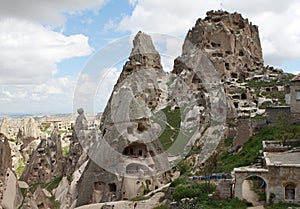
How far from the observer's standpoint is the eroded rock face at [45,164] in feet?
96.3

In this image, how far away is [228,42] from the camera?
151ft

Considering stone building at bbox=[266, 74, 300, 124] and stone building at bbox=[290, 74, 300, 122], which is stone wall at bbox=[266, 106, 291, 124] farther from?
stone building at bbox=[290, 74, 300, 122]

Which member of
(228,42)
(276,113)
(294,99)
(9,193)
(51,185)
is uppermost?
(228,42)

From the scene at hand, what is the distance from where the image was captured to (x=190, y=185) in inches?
546

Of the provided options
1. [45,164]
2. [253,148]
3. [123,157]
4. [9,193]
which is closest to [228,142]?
[253,148]

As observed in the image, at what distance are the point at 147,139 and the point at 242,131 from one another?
6119 mm

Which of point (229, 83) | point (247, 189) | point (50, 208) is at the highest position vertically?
point (229, 83)

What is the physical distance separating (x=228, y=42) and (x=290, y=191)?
1411 inches

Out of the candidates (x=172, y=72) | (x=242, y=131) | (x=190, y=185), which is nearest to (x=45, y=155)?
(x=242, y=131)

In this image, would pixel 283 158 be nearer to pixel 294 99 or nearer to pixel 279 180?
pixel 279 180

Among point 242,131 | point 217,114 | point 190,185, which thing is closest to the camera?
point 190,185

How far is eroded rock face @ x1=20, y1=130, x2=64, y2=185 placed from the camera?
96.3 feet

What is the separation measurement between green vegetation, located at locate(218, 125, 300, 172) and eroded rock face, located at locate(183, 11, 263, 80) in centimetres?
2344

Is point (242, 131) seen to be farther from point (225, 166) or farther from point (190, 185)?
point (190, 185)
